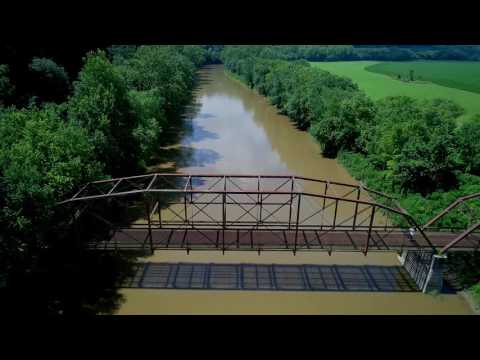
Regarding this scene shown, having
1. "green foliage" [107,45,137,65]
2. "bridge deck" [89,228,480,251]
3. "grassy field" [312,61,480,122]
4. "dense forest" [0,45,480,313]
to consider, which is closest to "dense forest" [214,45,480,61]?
"grassy field" [312,61,480,122]

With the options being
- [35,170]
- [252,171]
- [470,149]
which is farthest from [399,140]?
[35,170]

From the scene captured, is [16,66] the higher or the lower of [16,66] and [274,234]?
the higher

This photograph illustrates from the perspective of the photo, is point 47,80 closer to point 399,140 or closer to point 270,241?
point 270,241

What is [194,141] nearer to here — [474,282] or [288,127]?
[288,127]

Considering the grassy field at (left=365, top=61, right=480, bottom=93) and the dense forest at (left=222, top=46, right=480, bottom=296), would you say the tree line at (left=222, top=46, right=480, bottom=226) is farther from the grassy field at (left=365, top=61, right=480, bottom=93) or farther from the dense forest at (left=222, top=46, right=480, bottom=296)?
the grassy field at (left=365, top=61, right=480, bottom=93)
